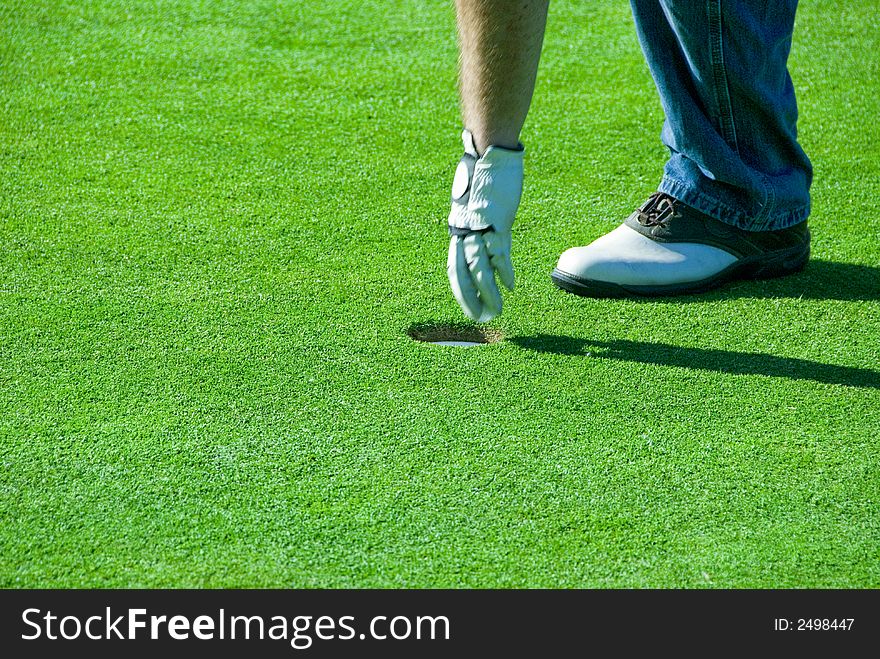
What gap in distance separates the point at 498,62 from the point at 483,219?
28 cm

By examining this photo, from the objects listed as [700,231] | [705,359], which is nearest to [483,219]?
[705,359]

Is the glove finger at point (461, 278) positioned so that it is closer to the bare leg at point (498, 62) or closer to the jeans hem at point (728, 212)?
the bare leg at point (498, 62)

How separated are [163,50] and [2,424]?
7.53 ft

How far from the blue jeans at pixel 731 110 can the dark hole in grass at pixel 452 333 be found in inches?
26.0

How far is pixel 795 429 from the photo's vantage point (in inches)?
74.0

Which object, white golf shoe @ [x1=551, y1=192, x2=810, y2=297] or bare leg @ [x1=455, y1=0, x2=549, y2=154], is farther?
white golf shoe @ [x1=551, y1=192, x2=810, y2=297]

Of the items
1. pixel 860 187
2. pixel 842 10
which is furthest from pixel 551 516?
pixel 842 10

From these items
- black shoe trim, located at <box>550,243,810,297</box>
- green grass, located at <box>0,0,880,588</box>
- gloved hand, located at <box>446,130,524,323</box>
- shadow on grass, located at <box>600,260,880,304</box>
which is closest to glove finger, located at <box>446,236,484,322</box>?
gloved hand, located at <box>446,130,524,323</box>

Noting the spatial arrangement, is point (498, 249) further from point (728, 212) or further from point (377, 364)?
point (728, 212)

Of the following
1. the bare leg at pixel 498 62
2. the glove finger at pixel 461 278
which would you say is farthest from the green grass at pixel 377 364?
the bare leg at pixel 498 62

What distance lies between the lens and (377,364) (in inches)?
81.3

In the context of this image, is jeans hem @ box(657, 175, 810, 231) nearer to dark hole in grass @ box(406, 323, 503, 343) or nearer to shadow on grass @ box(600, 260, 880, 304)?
shadow on grass @ box(600, 260, 880, 304)

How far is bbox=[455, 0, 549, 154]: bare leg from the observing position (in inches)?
73.0

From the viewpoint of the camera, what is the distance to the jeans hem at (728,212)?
251 centimetres
